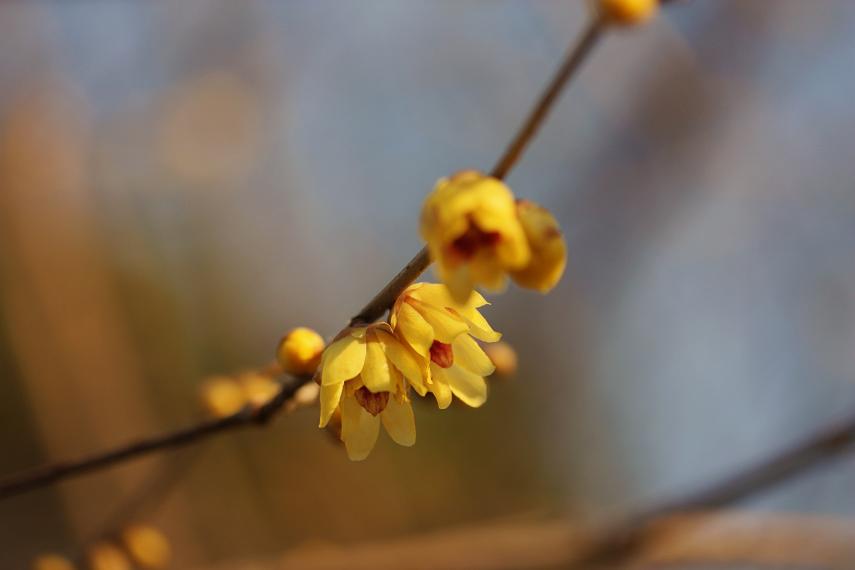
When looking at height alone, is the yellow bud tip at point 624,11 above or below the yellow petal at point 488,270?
above

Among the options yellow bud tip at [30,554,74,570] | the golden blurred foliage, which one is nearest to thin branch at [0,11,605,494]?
yellow bud tip at [30,554,74,570]

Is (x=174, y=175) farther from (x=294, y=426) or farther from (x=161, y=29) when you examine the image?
(x=294, y=426)

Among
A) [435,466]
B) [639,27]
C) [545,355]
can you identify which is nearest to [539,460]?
[435,466]

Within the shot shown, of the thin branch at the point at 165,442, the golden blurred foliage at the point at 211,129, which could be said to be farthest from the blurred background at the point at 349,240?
the thin branch at the point at 165,442

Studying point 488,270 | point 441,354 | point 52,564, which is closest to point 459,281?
point 488,270

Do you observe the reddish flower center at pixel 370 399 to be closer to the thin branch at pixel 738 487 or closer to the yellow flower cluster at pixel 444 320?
the yellow flower cluster at pixel 444 320

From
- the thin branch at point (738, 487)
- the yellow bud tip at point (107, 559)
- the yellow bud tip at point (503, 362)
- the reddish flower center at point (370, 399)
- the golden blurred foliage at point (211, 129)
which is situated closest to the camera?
the reddish flower center at point (370, 399)
